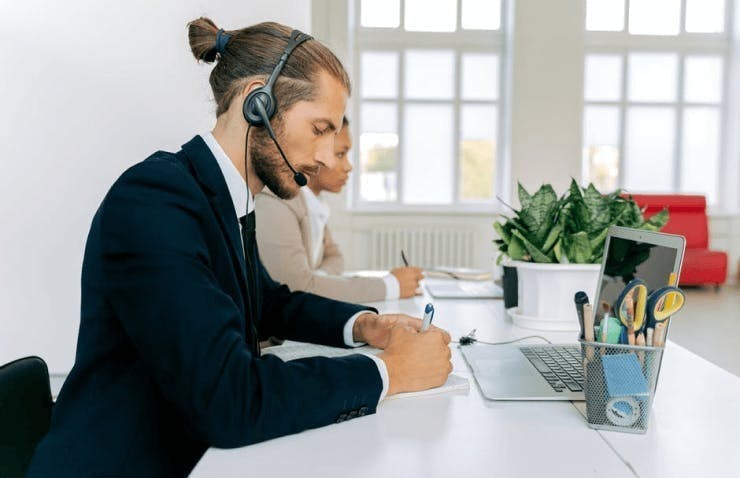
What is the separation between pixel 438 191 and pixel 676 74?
304 cm

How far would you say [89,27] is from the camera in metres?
2.57

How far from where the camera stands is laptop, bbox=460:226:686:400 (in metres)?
1.02

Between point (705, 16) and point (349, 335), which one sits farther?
point (705, 16)

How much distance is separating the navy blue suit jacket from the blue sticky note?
0.32m

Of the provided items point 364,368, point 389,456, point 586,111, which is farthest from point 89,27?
point 586,111

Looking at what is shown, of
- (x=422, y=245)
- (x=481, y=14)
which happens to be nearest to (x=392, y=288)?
(x=422, y=245)

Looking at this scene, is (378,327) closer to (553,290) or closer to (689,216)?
(553,290)

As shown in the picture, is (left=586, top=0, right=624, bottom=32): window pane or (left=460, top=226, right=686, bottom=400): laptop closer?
(left=460, top=226, right=686, bottom=400): laptop

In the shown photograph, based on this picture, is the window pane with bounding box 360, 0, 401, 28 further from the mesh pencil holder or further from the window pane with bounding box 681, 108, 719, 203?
the mesh pencil holder

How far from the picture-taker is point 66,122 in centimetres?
259

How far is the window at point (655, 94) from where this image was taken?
23.4 feet

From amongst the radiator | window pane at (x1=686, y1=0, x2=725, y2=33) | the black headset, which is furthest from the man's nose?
window pane at (x1=686, y1=0, x2=725, y2=33)

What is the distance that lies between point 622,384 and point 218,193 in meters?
0.69

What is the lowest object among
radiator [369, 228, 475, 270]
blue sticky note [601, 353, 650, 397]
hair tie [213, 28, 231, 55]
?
radiator [369, 228, 475, 270]
